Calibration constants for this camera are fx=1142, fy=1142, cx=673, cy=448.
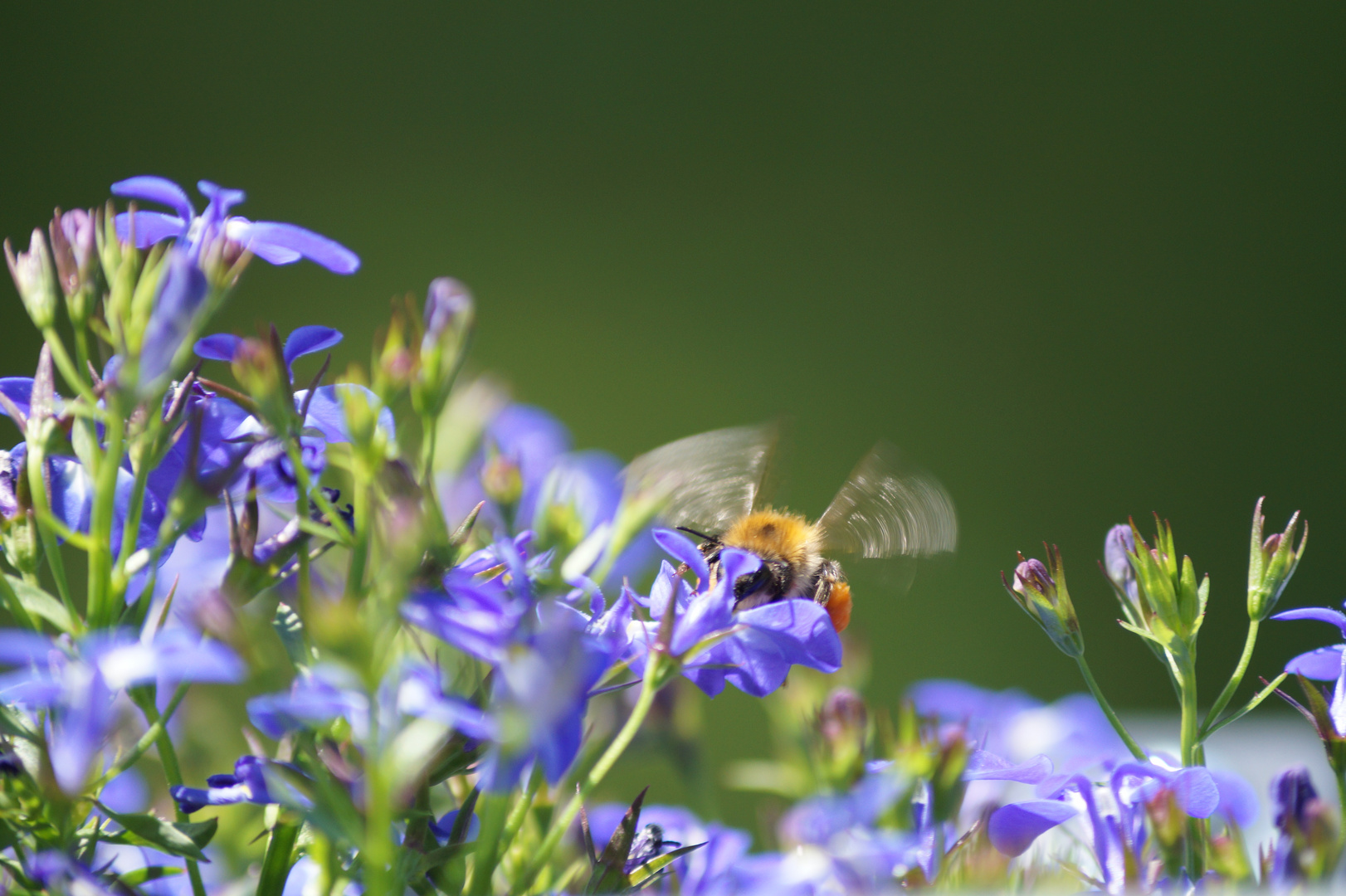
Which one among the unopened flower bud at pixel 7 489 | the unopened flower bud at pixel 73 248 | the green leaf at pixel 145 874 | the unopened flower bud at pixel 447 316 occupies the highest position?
the unopened flower bud at pixel 73 248

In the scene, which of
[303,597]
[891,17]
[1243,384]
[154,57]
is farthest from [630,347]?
[303,597]

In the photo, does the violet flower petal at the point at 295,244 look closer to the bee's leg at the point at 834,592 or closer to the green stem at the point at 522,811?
the green stem at the point at 522,811

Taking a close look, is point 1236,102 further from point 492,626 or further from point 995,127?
point 492,626

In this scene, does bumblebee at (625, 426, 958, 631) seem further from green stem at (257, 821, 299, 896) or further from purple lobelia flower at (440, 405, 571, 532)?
green stem at (257, 821, 299, 896)

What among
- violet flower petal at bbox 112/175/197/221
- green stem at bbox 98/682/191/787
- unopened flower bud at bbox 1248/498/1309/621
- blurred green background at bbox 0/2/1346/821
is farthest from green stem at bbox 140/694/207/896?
blurred green background at bbox 0/2/1346/821

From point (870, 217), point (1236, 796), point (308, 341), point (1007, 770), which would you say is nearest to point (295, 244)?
point (308, 341)

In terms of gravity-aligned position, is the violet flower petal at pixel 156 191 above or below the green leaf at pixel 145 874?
above

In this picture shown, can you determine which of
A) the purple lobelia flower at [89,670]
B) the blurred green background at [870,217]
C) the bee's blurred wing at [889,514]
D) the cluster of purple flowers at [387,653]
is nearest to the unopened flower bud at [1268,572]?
the cluster of purple flowers at [387,653]

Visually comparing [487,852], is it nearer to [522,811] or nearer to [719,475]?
[522,811]
